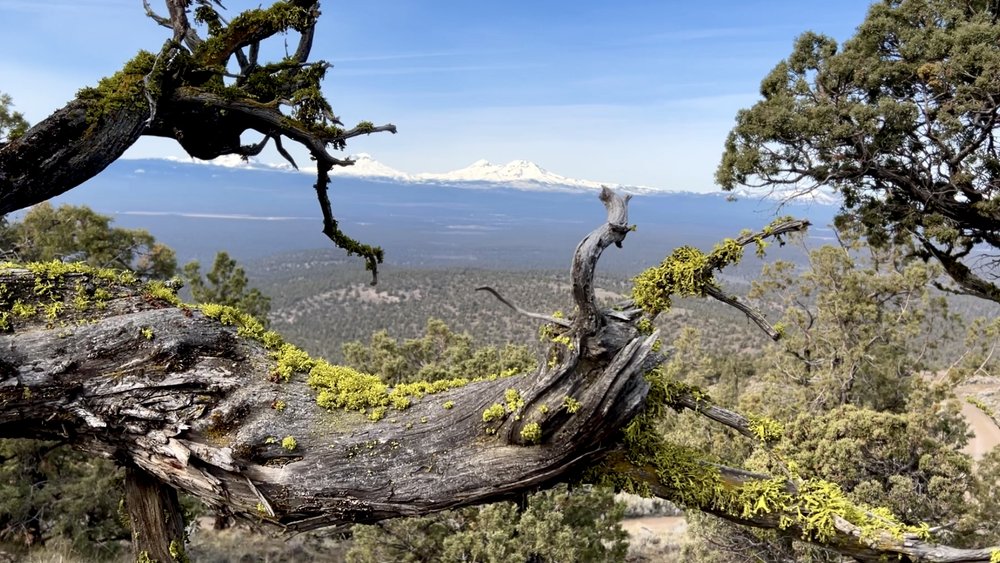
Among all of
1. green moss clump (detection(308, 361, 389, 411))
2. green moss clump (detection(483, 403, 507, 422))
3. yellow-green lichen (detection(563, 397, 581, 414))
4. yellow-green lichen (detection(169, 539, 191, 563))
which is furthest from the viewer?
yellow-green lichen (detection(169, 539, 191, 563))

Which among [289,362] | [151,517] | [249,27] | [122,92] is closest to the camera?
→ [289,362]

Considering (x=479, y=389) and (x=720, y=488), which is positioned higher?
(x=479, y=389)

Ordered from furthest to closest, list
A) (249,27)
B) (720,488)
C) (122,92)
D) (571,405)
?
1. (249,27)
2. (122,92)
3. (720,488)
4. (571,405)

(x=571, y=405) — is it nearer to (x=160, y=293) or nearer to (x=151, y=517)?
(x=160, y=293)

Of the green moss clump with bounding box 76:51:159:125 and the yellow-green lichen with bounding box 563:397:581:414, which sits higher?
the green moss clump with bounding box 76:51:159:125

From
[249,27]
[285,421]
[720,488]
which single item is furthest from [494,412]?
[249,27]

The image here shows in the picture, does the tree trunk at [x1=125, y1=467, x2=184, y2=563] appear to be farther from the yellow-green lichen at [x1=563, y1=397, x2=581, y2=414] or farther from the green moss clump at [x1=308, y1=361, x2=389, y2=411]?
the yellow-green lichen at [x1=563, y1=397, x2=581, y2=414]

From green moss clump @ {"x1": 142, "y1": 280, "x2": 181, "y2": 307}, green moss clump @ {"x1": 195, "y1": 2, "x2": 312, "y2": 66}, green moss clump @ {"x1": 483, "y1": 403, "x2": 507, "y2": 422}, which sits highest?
green moss clump @ {"x1": 195, "y1": 2, "x2": 312, "y2": 66}

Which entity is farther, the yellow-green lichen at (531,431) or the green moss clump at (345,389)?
the green moss clump at (345,389)

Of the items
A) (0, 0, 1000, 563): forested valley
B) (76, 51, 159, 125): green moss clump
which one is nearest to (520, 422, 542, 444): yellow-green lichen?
(0, 0, 1000, 563): forested valley

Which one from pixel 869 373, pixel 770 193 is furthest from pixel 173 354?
pixel 869 373

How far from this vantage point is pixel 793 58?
1098 centimetres

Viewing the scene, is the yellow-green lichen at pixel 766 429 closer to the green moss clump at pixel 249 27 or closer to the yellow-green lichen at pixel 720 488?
the yellow-green lichen at pixel 720 488

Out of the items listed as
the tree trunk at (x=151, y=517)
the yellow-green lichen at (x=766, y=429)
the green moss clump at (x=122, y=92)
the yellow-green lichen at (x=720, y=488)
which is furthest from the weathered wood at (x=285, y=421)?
the green moss clump at (x=122, y=92)
